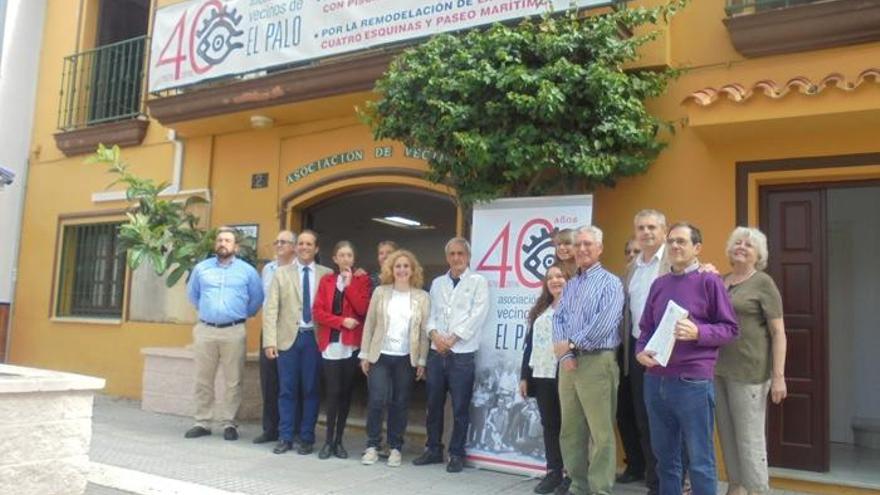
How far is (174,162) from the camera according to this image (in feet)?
33.4

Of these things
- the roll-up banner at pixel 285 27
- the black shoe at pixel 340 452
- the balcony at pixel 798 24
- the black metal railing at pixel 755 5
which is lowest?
the black shoe at pixel 340 452

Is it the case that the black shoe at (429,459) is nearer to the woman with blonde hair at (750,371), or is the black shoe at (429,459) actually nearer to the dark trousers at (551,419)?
the dark trousers at (551,419)

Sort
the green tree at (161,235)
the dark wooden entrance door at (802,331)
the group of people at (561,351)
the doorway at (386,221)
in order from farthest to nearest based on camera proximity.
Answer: the doorway at (386,221) < the green tree at (161,235) < the dark wooden entrance door at (802,331) < the group of people at (561,351)

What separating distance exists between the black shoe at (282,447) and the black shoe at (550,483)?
2334 millimetres

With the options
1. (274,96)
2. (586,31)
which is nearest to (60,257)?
(274,96)

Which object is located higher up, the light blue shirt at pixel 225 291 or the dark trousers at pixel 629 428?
the light blue shirt at pixel 225 291

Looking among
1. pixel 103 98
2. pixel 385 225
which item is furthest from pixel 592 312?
pixel 103 98

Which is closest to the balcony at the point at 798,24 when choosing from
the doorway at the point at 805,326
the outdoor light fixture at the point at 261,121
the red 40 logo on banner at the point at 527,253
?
the doorway at the point at 805,326

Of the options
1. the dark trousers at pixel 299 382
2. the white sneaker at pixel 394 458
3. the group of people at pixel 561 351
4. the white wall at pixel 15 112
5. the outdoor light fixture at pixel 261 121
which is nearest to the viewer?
the group of people at pixel 561 351

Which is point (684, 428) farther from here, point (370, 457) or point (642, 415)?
point (370, 457)

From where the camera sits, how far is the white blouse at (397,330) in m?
6.41

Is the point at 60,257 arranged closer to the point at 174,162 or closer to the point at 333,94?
the point at 174,162

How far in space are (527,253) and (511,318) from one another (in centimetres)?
54

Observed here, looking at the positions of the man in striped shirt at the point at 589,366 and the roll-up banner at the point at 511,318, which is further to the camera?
the roll-up banner at the point at 511,318
